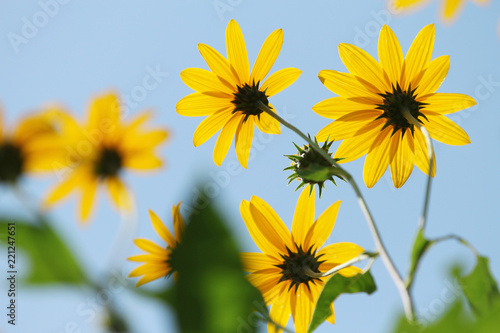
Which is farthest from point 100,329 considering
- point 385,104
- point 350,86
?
point 385,104

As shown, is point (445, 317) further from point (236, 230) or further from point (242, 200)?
A: point (242, 200)

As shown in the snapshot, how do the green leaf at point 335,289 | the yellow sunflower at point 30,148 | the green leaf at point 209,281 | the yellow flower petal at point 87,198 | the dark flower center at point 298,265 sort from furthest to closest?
the dark flower center at point 298,265
the yellow flower petal at point 87,198
the green leaf at point 335,289
the yellow sunflower at point 30,148
the green leaf at point 209,281

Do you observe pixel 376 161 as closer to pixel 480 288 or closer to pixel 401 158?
pixel 401 158

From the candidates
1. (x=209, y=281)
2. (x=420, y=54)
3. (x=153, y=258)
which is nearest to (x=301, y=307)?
(x=153, y=258)

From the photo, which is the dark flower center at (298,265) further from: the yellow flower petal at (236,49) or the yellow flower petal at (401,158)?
the yellow flower petal at (236,49)

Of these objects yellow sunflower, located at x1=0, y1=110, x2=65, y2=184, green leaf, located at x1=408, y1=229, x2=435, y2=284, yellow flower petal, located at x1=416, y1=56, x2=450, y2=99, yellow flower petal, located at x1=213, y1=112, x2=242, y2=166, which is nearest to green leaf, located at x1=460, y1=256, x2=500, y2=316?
green leaf, located at x1=408, y1=229, x2=435, y2=284

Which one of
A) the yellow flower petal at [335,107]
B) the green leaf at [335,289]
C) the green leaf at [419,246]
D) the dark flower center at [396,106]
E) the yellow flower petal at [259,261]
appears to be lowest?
the yellow flower petal at [259,261]

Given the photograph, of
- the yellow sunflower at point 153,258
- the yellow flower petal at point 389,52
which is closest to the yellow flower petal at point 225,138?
the yellow sunflower at point 153,258
